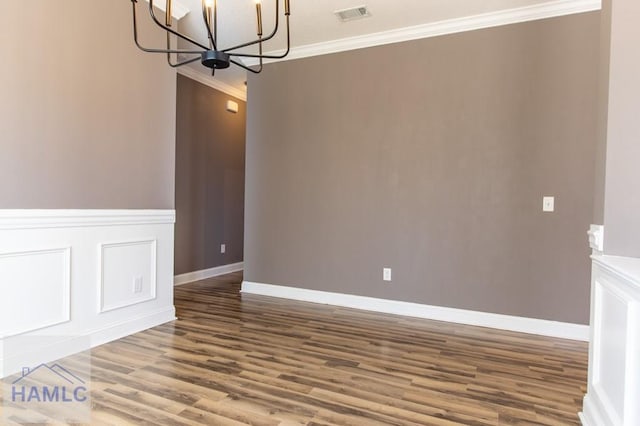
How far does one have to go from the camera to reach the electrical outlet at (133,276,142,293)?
2.92m

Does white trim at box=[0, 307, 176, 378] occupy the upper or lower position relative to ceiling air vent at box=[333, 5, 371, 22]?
lower

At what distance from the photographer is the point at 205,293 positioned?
421 cm

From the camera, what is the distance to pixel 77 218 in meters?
2.46

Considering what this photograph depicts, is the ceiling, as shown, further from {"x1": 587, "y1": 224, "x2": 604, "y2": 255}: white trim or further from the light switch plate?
{"x1": 587, "y1": 224, "x2": 604, "y2": 255}: white trim

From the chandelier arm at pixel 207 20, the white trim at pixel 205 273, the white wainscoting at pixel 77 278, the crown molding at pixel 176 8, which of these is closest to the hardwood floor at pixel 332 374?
the white wainscoting at pixel 77 278

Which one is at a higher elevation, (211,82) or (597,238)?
(211,82)

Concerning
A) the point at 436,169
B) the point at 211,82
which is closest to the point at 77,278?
the point at 436,169

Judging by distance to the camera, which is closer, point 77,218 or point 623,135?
point 623,135

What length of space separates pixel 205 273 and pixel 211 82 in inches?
99.4

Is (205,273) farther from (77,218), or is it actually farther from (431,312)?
(431,312)

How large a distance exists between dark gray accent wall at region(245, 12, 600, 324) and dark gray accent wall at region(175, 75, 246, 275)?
1.00 m

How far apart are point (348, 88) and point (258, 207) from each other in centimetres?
158

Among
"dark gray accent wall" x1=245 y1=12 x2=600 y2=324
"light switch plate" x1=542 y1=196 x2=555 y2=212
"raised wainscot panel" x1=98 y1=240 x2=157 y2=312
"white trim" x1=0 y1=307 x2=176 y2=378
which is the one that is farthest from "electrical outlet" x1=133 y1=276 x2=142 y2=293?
"light switch plate" x1=542 y1=196 x2=555 y2=212

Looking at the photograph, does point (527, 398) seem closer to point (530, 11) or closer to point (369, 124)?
point (369, 124)
